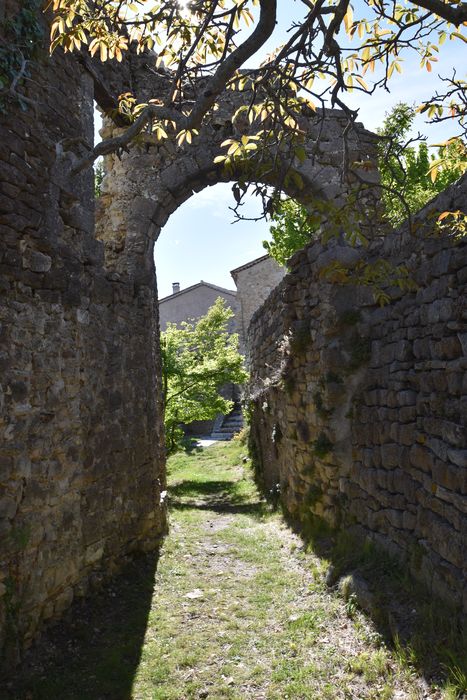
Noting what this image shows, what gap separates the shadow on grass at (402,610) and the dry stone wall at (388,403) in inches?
4.2

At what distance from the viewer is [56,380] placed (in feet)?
14.4

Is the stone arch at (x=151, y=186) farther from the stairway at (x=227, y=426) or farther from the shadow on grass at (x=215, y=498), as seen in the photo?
the stairway at (x=227, y=426)

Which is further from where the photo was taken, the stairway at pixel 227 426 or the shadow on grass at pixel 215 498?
the stairway at pixel 227 426

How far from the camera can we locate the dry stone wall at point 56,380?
3777 mm

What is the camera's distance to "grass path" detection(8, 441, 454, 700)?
11.0 feet

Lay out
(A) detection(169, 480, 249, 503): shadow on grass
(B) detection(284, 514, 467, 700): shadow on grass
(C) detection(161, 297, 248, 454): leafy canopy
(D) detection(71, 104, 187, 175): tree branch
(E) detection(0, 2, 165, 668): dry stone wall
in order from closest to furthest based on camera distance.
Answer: (B) detection(284, 514, 467, 700): shadow on grass < (D) detection(71, 104, 187, 175): tree branch < (E) detection(0, 2, 165, 668): dry stone wall < (A) detection(169, 480, 249, 503): shadow on grass < (C) detection(161, 297, 248, 454): leafy canopy

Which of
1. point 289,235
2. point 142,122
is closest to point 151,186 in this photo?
point 142,122

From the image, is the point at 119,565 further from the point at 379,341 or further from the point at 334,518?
the point at 379,341

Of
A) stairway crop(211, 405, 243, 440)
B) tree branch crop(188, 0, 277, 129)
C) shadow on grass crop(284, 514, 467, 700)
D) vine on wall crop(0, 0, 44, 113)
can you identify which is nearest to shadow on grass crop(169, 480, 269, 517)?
shadow on grass crop(284, 514, 467, 700)

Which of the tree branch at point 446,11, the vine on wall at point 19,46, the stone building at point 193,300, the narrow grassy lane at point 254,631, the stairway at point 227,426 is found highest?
the stone building at point 193,300

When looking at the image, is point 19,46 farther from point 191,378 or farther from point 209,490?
point 191,378

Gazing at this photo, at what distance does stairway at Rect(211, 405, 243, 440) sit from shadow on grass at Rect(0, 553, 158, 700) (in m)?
17.7

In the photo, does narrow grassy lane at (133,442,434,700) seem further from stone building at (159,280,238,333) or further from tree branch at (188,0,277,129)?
stone building at (159,280,238,333)

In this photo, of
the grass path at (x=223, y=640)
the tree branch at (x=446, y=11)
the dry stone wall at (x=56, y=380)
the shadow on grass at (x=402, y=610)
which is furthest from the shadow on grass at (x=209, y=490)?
the tree branch at (x=446, y=11)
